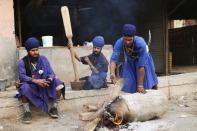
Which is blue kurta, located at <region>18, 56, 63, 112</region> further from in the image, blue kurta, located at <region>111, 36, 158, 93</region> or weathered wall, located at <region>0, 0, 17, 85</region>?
weathered wall, located at <region>0, 0, 17, 85</region>

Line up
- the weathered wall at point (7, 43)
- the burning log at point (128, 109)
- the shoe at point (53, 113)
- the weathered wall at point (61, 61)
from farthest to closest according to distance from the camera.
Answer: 1. the weathered wall at point (61, 61)
2. the weathered wall at point (7, 43)
3. the shoe at point (53, 113)
4. the burning log at point (128, 109)

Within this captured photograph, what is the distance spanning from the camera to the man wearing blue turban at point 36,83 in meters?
6.35

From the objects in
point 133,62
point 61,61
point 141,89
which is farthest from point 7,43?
point 141,89

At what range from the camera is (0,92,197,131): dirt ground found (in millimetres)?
5871

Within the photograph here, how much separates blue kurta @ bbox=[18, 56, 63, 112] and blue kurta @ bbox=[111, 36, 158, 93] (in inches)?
45.5

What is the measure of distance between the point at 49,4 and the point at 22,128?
5559mm

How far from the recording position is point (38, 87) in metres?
6.50

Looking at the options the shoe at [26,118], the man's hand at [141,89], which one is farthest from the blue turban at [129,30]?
the shoe at [26,118]

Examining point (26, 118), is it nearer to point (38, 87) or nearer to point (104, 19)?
point (38, 87)

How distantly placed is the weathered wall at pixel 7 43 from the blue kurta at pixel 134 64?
2.44m

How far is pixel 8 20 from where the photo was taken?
779 cm

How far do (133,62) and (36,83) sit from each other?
1.64 meters

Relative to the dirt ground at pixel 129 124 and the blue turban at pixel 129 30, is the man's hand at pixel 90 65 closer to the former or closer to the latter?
the dirt ground at pixel 129 124

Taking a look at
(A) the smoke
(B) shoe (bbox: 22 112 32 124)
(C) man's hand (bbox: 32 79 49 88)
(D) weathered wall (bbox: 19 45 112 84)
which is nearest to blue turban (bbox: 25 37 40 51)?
(C) man's hand (bbox: 32 79 49 88)
